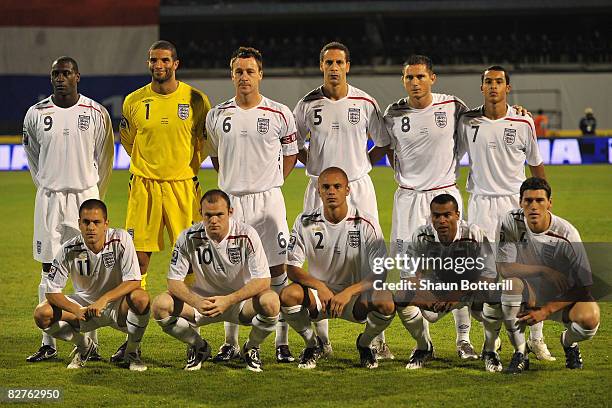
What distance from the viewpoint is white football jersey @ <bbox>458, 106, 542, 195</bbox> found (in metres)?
6.29

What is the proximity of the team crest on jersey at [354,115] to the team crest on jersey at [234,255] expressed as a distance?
1.27 m

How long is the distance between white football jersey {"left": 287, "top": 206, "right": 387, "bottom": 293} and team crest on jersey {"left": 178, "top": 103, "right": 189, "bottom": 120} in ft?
3.70

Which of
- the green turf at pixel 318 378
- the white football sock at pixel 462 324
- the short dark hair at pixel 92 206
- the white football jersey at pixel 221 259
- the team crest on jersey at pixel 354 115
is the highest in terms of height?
the team crest on jersey at pixel 354 115

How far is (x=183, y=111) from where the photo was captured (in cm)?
640

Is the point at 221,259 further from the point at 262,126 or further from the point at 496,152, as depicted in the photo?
the point at 496,152

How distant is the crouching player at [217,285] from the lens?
5.62m

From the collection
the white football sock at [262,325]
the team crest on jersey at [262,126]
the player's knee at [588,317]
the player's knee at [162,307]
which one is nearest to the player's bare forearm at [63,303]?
the player's knee at [162,307]

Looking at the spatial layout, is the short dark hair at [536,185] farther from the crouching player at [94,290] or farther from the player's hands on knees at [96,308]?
the player's hands on knees at [96,308]

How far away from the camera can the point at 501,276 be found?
18.9 ft

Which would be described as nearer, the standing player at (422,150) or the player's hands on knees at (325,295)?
the player's hands on knees at (325,295)

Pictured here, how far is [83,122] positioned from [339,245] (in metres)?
1.91

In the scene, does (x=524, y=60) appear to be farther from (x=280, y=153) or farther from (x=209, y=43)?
(x=280, y=153)

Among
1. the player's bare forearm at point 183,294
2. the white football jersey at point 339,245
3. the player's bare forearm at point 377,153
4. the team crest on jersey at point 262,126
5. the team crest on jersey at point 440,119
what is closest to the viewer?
the player's bare forearm at point 183,294

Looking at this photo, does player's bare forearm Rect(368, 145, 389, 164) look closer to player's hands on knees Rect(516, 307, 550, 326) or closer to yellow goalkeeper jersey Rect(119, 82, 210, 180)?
yellow goalkeeper jersey Rect(119, 82, 210, 180)
